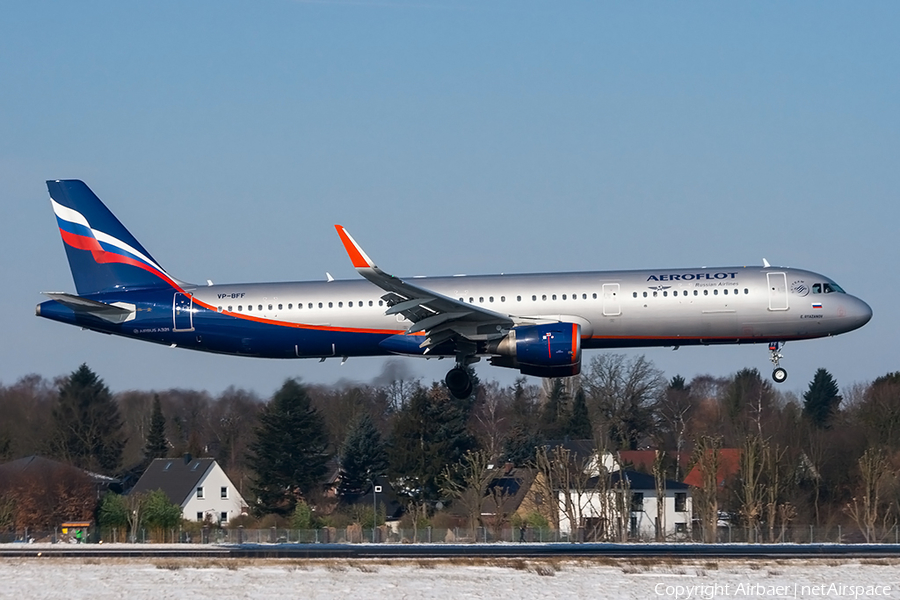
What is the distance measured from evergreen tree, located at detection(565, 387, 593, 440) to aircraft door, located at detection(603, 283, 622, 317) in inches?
2197

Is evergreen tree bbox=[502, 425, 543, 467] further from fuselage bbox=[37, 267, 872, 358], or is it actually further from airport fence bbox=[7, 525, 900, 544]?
fuselage bbox=[37, 267, 872, 358]

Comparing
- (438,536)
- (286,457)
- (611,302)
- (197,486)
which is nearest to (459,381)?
(611,302)

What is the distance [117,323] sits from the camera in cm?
3772

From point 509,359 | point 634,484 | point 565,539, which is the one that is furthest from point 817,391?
point 509,359

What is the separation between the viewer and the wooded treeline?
61594 millimetres

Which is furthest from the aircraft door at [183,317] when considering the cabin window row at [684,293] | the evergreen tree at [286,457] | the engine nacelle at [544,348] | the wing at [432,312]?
the evergreen tree at [286,457]

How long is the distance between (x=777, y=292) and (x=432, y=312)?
1102 centimetres

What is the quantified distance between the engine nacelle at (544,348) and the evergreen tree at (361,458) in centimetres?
4079

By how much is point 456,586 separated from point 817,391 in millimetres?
81026

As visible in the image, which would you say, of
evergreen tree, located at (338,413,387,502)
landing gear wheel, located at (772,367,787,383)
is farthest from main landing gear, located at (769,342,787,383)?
evergreen tree, located at (338,413,387,502)

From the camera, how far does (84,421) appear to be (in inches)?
2874

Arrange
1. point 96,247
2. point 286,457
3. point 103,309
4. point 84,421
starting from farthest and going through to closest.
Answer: point 84,421, point 286,457, point 96,247, point 103,309

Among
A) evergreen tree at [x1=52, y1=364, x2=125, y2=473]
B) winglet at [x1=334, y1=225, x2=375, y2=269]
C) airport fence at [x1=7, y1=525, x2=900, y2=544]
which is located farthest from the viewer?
evergreen tree at [x1=52, y1=364, x2=125, y2=473]

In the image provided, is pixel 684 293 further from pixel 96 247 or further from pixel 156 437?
pixel 156 437
